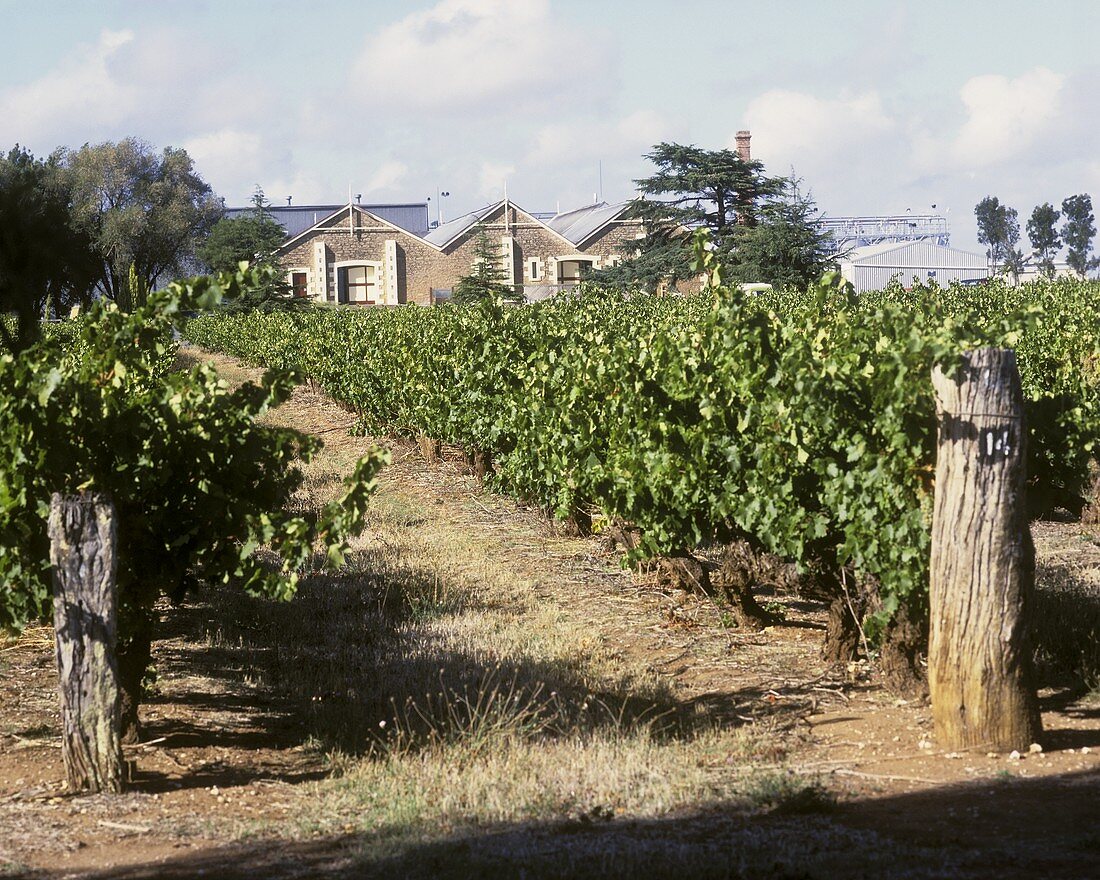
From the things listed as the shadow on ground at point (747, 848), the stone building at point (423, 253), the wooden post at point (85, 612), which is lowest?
the shadow on ground at point (747, 848)

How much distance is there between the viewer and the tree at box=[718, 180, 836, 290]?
124 feet

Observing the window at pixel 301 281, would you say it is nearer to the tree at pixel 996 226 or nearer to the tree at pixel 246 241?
the tree at pixel 246 241

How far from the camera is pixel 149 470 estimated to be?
5703mm

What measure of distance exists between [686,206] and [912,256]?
15326 millimetres

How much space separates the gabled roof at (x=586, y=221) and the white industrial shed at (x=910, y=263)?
34.3 feet

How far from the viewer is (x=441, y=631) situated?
27.0 feet

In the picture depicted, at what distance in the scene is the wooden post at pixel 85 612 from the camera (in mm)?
5059

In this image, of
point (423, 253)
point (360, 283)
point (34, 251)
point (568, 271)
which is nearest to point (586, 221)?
point (568, 271)

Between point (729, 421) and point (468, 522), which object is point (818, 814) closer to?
point (729, 421)

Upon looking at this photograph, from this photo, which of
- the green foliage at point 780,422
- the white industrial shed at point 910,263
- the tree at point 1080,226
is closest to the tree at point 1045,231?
the tree at point 1080,226

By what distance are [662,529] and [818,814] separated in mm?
3096

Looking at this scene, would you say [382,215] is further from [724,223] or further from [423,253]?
[724,223]

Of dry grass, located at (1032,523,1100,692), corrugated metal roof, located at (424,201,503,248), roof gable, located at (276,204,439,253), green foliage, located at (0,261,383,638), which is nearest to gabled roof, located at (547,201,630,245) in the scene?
corrugated metal roof, located at (424,201,503,248)

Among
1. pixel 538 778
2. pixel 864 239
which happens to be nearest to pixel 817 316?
pixel 538 778
